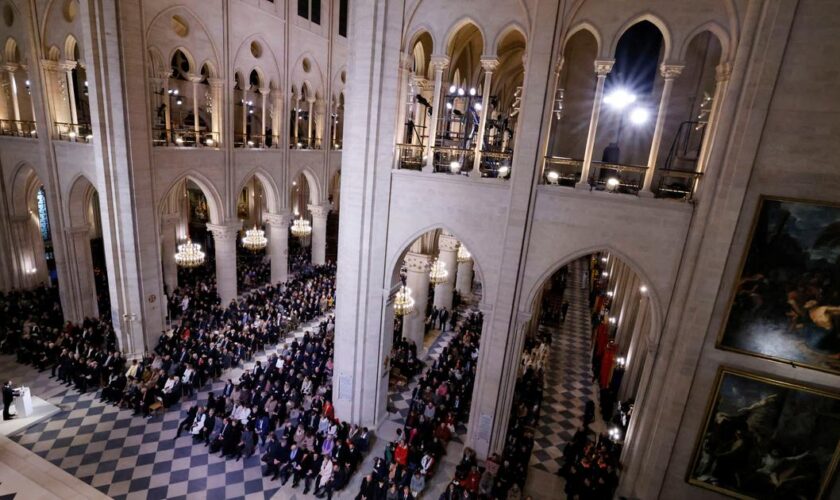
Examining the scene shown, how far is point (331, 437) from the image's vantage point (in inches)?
390

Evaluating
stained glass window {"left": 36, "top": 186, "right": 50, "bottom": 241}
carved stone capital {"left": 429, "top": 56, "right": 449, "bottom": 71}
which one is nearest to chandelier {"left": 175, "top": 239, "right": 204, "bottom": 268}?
carved stone capital {"left": 429, "top": 56, "right": 449, "bottom": 71}

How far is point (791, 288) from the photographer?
23.9ft

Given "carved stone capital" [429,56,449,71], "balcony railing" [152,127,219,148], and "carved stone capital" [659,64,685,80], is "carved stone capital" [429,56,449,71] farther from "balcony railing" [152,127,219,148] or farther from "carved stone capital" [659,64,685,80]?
"balcony railing" [152,127,219,148]

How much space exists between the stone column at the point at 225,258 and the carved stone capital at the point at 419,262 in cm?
735

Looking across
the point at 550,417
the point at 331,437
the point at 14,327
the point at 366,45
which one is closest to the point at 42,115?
the point at 14,327

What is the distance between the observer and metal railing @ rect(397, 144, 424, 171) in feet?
33.2

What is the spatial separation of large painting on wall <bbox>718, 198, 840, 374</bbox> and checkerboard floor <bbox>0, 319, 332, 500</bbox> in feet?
32.0

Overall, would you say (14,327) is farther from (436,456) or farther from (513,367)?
(513,367)

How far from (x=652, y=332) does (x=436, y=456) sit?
567 centimetres

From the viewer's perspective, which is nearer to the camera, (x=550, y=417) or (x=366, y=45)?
(x=366, y=45)

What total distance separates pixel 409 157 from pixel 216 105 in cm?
947

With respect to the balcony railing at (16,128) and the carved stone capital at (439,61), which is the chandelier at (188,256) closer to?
the balcony railing at (16,128)

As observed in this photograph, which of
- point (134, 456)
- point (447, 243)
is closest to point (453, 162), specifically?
point (447, 243)

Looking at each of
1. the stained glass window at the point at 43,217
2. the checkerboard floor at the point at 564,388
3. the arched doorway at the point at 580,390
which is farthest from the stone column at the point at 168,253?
the checkerboard floor at the point at 564,388
